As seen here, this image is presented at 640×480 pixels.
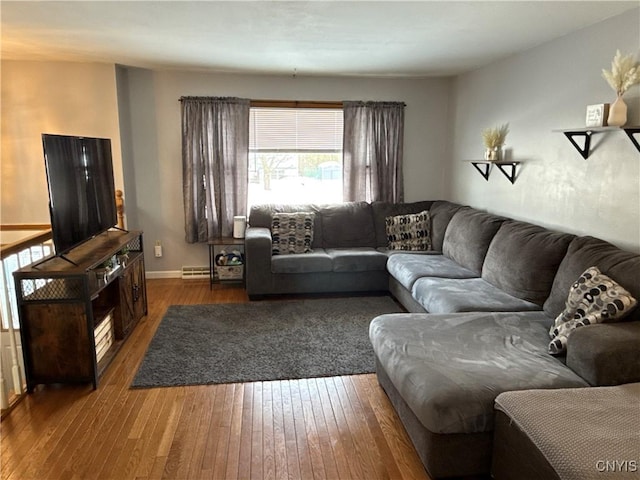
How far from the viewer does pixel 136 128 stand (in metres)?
4.97

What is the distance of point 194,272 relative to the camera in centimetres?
529

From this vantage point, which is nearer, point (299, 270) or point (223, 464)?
point (223, 464)

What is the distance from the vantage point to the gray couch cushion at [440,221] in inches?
185

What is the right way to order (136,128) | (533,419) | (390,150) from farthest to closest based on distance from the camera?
(390,150), (136,128), (533,419)

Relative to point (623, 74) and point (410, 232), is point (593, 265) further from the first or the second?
point (410, 232)

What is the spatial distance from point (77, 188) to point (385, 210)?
3113 millimetres

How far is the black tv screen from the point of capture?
9.17ft

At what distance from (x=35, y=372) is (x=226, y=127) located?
3078 mm

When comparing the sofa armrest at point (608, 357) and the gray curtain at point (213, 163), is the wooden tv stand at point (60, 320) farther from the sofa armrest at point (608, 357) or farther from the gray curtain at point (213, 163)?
the sofa armrest at point (608, 357)

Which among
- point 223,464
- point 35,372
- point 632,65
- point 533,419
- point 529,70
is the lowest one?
point 223,464

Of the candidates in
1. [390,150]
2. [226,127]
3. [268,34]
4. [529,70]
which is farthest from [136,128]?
[529,70]

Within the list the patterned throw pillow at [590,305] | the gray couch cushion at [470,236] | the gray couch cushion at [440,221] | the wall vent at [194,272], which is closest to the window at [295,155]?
the wall vent at [194,272]

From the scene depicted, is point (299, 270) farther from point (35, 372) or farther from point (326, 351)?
point (35, 372)

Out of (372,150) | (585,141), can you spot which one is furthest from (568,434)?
(372,150)
